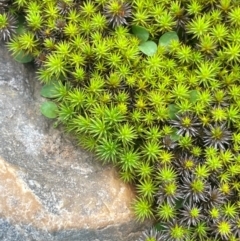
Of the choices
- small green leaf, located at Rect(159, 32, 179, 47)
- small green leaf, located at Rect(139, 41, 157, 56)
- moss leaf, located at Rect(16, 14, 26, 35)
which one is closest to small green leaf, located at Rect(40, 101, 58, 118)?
moss leaf, located at Rect(16, 14, 26, 35)

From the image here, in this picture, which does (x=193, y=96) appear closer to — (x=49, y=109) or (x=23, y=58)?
(x=49, y=109)

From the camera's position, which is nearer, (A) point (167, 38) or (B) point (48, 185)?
(B) point (48, 185)


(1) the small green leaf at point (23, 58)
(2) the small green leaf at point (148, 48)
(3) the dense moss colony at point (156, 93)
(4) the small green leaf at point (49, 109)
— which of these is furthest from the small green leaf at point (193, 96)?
(1) the small green leaf at point (23, 58)

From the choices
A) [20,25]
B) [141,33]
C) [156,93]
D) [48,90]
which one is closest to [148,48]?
[141,33]

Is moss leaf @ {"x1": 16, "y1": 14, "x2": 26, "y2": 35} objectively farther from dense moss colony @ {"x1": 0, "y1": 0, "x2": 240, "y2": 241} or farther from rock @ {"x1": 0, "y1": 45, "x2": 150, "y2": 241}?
rock @ {"x1": 0, "y1": 45, "x2": 150, "y2": 241}

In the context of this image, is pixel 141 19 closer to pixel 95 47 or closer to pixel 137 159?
pixel 95 47
